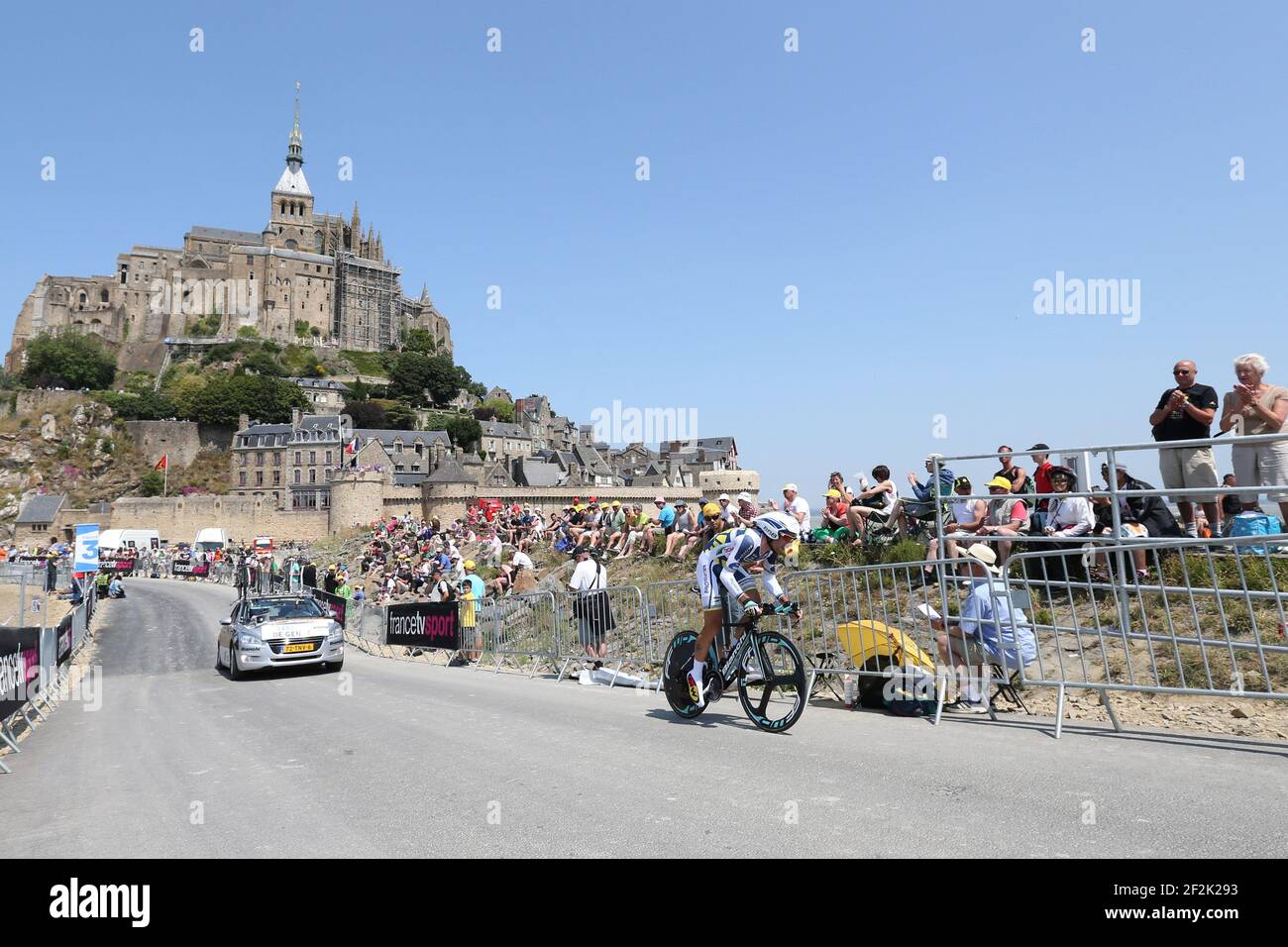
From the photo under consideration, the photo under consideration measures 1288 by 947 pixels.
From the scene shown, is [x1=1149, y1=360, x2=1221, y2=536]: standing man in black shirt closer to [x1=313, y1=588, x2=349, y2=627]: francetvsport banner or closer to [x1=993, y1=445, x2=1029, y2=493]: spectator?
[x1=993, y1=445, x2=1029, y2=493]: spectator

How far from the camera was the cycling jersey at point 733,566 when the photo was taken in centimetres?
698

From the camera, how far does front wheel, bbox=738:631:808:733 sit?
6793 mm

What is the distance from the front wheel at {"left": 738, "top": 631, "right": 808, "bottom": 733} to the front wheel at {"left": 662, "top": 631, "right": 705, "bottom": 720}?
59cm

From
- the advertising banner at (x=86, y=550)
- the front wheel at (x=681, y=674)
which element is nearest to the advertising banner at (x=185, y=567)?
the advertising banner at (x=86, y=550)

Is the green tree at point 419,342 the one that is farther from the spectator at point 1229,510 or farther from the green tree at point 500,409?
the spectator at point 1229,510

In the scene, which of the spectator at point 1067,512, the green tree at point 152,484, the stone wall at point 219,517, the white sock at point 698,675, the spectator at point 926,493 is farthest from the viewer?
the green tree at point 152,484

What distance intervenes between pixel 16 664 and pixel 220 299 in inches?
5232

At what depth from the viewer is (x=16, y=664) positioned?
9750 mm

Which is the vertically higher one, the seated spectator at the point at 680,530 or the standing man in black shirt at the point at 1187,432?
the standing man in black shirt at the point at 1187,432

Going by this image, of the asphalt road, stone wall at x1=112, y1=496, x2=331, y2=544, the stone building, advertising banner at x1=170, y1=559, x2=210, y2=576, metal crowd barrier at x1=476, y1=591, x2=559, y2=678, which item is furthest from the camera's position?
the stone building

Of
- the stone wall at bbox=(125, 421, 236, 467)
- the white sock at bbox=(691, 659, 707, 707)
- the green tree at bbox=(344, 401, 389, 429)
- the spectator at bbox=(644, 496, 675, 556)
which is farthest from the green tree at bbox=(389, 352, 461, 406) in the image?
the white sock at bbox=(691, 659, 707, 707)

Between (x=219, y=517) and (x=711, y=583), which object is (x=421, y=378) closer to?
(x=219, y=517)

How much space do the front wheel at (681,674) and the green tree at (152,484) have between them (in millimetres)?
101246
